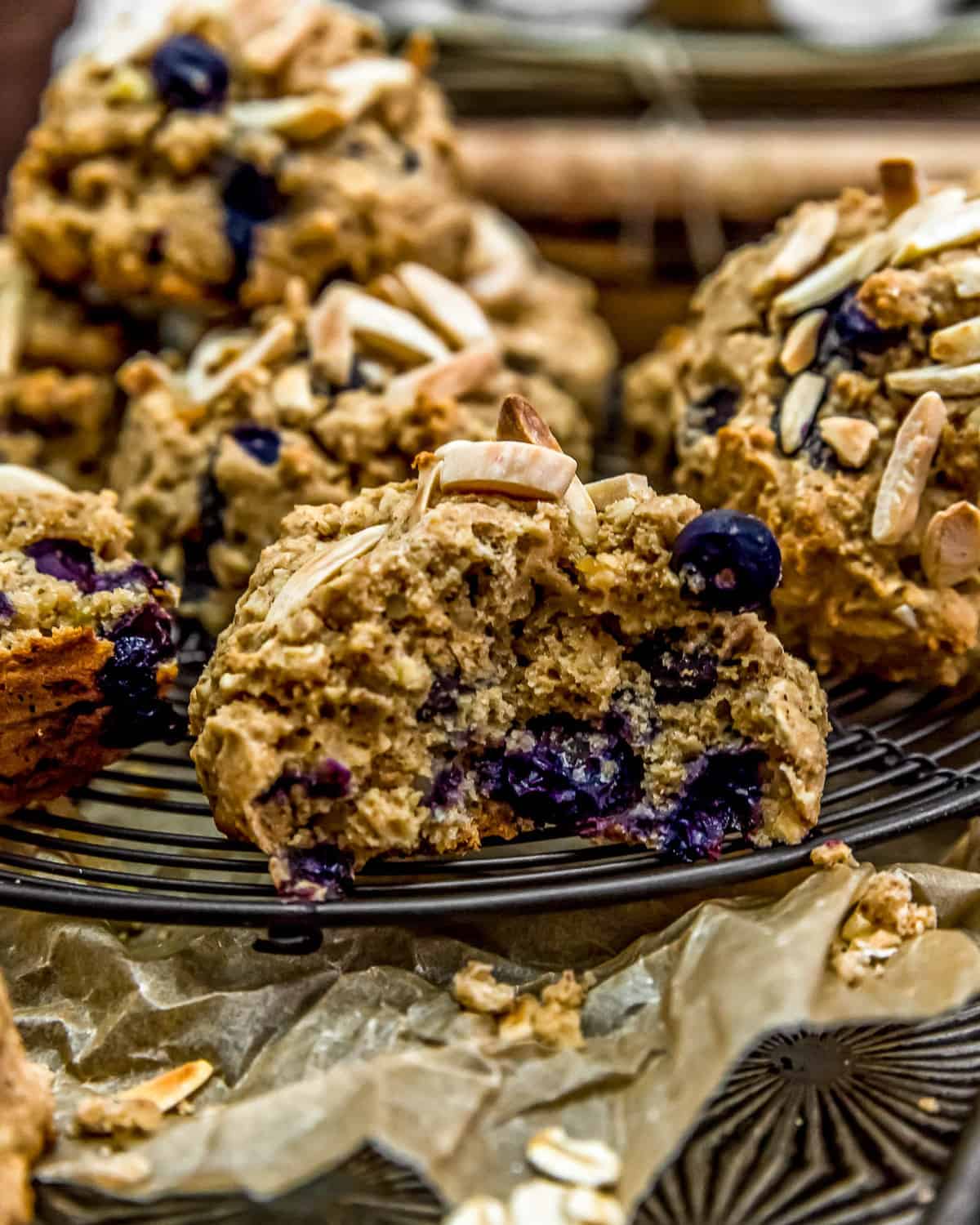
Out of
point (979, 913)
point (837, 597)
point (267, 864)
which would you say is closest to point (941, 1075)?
point (979, 913)

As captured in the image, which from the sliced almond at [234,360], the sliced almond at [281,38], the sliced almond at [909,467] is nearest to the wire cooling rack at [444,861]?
the sliced almond at [909,467]

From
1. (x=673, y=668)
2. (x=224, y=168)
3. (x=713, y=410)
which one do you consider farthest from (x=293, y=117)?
(x=673, y=668)

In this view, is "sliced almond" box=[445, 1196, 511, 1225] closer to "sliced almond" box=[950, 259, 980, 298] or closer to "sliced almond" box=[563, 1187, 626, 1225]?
"sliced almond" box=[563, 1187, 626, 1225]

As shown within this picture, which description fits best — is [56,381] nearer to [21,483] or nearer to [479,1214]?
[21,483]

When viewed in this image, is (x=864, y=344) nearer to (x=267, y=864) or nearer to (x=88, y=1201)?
(x=267, y=864)

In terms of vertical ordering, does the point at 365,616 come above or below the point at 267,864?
above

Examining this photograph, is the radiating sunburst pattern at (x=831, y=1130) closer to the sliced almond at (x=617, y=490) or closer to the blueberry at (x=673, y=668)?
the blueberry at (x=673, y=668)
